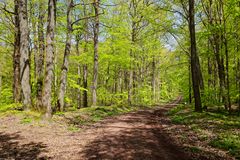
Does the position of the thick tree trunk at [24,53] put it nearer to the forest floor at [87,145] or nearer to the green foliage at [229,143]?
the forest floor at [87,145]

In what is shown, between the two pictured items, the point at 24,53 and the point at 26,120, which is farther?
the point at 24,53

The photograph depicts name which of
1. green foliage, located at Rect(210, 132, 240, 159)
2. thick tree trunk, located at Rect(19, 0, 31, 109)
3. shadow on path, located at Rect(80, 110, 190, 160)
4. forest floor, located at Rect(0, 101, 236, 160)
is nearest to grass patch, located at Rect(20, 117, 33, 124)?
forest floor, located at Rect(0, 101, 236, 160)

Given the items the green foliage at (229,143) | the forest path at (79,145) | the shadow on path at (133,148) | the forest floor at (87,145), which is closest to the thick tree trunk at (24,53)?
the forest floor at (87,145)

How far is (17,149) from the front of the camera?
7527mm

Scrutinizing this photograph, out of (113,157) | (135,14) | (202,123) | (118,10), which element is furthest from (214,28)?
(118,10)

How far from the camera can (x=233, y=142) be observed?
8375 millimetres

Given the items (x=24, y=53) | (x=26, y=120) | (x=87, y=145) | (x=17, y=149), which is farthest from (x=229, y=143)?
(x=24, y=53)

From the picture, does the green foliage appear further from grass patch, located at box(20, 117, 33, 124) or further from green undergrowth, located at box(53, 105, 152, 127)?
grass patch, located at box(20, 117, 33, 124)

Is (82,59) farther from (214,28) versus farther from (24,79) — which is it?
(214,28)

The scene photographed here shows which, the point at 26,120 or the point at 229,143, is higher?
the point at 26,120

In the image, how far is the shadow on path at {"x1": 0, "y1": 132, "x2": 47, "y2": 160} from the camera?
271 inches

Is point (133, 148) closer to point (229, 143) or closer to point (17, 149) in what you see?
point (229, 143)

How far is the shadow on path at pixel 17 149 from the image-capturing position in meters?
6.89

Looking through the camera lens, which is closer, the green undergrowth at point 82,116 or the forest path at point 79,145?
the forest path at point 79,145
